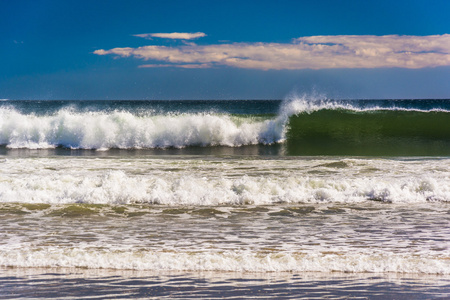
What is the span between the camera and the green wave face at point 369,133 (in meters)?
19.6

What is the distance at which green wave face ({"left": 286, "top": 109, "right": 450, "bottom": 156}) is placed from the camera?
19609 mm

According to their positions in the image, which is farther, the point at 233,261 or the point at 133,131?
the point at 133,131

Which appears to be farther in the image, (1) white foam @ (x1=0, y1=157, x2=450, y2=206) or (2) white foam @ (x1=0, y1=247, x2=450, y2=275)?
(1) white foam @ (x1=0, y1=157, x2=450, y2=206)

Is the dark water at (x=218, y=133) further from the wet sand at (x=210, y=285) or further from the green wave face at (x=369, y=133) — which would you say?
the wet sand at (x=210, y=285)

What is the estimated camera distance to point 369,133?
23.8 m

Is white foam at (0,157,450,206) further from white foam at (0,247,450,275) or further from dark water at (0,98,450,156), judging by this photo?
dark water at (0,98,450,156)

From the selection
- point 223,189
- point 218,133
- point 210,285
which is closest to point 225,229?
point 210,285

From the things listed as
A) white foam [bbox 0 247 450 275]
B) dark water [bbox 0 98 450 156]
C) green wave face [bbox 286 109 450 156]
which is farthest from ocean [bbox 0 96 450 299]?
dark water [bbox 0 98 450 156]

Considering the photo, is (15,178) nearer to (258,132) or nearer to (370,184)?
(370,184)

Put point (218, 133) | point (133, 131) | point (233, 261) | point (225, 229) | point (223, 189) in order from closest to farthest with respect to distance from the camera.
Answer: point (233, 261) → point (225, 229) → point (223, 189) → point (218, 133) → point (133, 131)

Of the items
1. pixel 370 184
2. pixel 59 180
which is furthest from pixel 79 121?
pixel 370 184

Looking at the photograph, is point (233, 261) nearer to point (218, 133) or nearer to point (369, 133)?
point (218, 133)

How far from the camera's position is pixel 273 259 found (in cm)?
556

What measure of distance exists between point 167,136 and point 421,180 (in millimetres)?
14338
